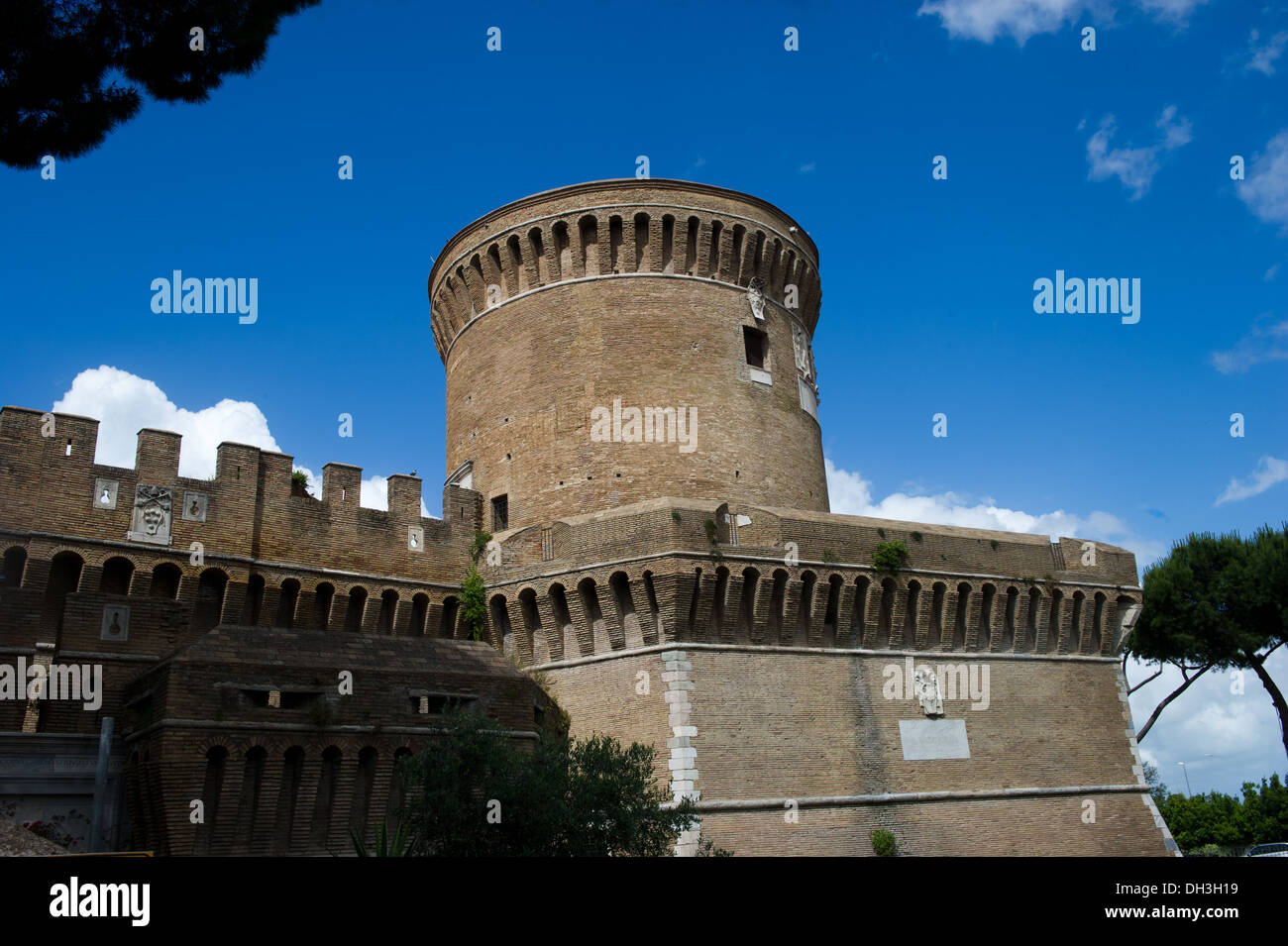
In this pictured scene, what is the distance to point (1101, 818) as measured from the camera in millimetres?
20188

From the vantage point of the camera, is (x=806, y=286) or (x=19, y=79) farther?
(x=806, y=286)

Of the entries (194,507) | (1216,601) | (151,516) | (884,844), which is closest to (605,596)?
(884,844)

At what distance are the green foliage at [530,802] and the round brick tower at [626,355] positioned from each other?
761 centimetres

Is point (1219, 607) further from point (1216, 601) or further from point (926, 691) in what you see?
point (926, 691)

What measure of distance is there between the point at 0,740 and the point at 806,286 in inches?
749

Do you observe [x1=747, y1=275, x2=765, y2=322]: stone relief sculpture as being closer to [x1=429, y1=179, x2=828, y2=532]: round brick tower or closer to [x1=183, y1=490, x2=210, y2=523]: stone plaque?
[x1=429, y1=179, x2=828, y2=532]: round brick tower

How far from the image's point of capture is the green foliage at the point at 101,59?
1153 cm

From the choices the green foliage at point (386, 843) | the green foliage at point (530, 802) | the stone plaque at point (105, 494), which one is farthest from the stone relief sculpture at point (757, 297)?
the green foliage at point (386, 843)

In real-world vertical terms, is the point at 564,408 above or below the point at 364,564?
above

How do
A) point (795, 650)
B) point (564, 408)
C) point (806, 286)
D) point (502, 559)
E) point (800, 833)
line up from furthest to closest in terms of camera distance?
point (806, 286) → point (564, 408) → point (502, 559) → point (795, 650) → point (800, 833)

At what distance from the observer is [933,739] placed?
1889cm

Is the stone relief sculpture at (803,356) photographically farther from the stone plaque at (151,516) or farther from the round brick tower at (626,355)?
the stone plaque at (151,516)

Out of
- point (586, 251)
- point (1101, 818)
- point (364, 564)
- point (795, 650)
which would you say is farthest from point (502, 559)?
point (1101, 818)
